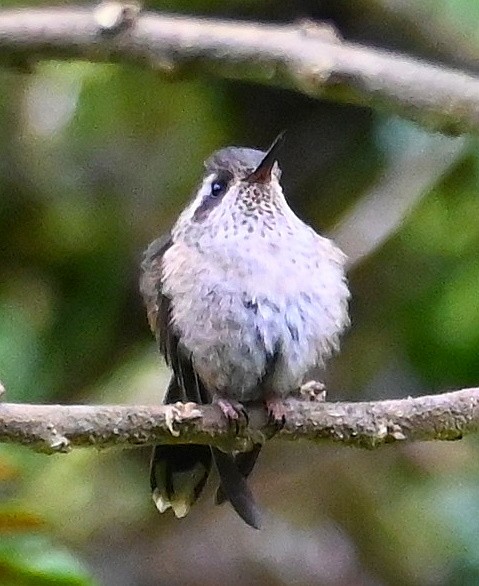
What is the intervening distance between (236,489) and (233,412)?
0.75 ft

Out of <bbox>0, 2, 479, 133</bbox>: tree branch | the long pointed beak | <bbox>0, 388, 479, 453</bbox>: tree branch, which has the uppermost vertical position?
<bbox>0, 2, 479, 133</bbox>: tree branch

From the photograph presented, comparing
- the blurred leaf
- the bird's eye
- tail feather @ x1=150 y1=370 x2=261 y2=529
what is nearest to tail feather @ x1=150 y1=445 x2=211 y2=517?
tail feather @ x1=150 y1=370 x2=261 y2=529

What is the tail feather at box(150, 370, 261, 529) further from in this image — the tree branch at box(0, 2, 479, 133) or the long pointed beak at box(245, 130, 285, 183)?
the tree branch at box(0, 2, 479, 133)

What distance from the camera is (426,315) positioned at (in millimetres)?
3312

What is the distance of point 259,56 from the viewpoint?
6.21 feet

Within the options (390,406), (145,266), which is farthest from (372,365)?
(390,406)

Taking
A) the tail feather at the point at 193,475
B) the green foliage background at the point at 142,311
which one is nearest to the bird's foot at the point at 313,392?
the tail feather at the point at 193,475

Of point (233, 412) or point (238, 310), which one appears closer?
point (233, 412)

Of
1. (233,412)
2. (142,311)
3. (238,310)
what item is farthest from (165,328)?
(142,311)

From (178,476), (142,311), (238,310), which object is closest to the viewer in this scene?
(238,310)

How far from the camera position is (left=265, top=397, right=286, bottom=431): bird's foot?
1972 mm

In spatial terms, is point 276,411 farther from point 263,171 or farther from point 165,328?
point 263,171

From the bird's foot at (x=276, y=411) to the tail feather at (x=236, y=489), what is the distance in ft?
0.54

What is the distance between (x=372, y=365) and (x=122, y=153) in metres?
1.09
